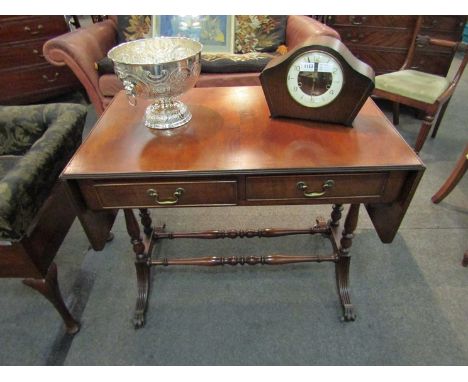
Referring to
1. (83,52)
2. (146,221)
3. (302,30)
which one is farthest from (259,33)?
(146,221)

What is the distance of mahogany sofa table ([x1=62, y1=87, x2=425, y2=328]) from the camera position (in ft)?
2.78

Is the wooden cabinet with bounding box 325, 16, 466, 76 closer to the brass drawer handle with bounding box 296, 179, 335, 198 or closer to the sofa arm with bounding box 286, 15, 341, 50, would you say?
the sofa arm with bounding box 286, 15, 341, 50

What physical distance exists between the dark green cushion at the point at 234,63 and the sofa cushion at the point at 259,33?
23 centimetres

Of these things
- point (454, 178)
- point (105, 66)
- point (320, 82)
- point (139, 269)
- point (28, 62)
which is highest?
point (320, 82)

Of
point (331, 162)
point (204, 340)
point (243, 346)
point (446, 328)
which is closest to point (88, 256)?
point (204, 340)

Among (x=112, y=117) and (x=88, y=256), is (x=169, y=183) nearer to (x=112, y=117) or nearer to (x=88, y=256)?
(x=112, y=117)

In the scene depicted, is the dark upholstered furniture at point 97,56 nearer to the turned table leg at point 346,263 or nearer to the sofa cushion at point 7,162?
the sofa cushion at point 7,162

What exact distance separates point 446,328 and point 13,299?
74.9 inches

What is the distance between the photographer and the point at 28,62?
271 cm

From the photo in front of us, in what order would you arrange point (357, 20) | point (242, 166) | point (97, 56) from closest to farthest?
point (242, 166)
point (97, 56)
point (357, 20)

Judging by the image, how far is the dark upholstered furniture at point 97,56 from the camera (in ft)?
6.79

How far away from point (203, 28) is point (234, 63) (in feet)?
1.63

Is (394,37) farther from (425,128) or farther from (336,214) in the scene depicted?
(336,214)

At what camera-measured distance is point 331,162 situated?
0.85 m
